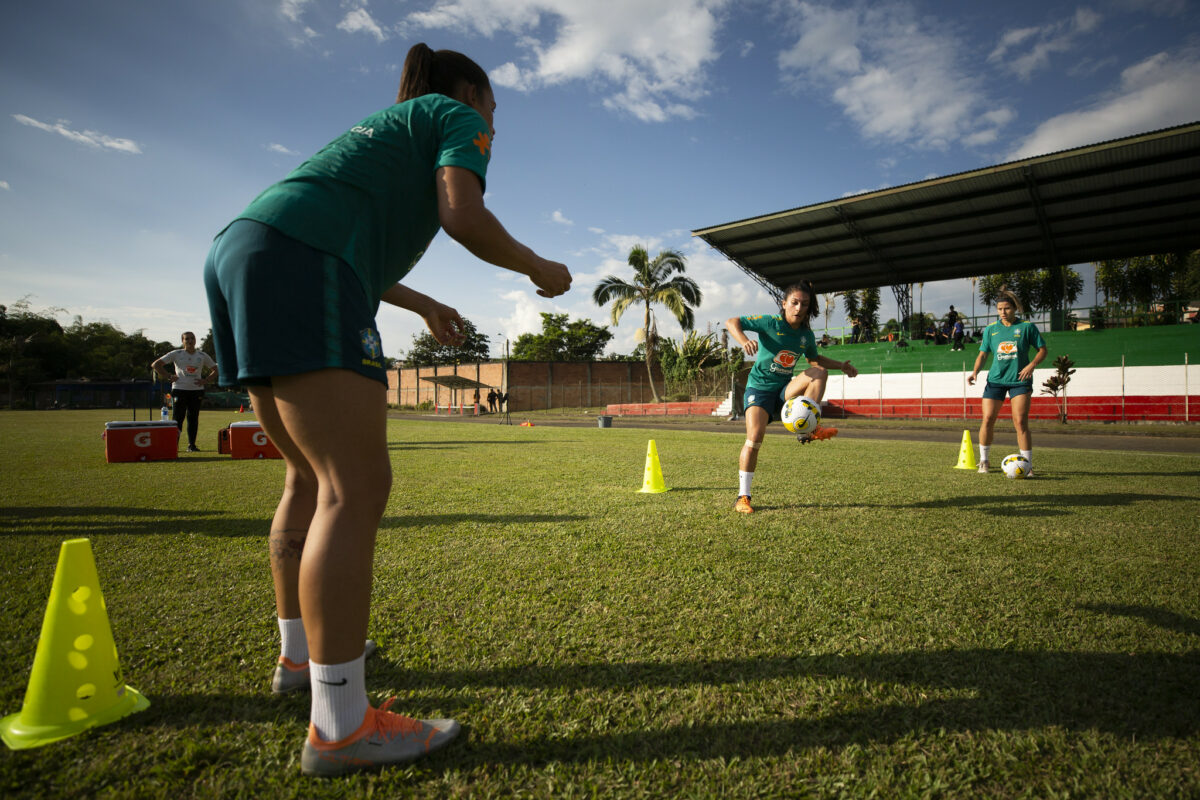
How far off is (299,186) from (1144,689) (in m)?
2.88

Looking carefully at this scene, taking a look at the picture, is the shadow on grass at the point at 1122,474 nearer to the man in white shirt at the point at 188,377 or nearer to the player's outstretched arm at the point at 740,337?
the player's outstretched arm at the point at 740,337

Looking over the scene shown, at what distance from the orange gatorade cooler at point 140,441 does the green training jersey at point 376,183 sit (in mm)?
8435

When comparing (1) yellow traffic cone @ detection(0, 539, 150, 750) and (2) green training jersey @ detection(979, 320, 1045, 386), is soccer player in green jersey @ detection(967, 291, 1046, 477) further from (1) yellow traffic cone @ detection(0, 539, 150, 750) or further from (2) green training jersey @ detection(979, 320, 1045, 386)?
(1) yellow traffic cone @ detection(0, 539, 150, 750)

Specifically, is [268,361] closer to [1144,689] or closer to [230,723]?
[230,723]

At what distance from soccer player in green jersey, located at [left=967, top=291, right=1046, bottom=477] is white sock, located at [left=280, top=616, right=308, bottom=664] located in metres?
7.55

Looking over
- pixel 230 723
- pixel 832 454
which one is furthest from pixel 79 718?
pixel 832 454

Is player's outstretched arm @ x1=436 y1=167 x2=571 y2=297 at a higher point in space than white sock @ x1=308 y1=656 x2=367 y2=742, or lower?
higher

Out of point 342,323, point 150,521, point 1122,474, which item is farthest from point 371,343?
point 1122,474

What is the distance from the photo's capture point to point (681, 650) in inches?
79.8

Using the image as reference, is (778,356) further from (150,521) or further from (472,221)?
(150,521)

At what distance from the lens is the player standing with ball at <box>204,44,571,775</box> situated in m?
→ 1.36

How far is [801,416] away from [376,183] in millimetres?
4126

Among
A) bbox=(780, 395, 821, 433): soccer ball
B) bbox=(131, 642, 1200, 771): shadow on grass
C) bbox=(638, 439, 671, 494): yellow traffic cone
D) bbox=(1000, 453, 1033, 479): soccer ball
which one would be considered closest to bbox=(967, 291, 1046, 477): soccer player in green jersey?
bbox=(1000, 453, 1033, 479): soccer ball

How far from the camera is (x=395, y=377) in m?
59.3
